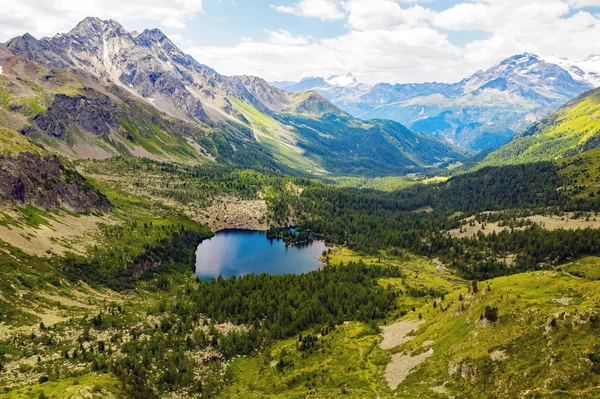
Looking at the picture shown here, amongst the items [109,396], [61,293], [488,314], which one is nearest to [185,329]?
[61,293]

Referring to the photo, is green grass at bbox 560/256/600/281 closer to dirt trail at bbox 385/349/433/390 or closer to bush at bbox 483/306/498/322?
bush at bbox 483/306/498/322

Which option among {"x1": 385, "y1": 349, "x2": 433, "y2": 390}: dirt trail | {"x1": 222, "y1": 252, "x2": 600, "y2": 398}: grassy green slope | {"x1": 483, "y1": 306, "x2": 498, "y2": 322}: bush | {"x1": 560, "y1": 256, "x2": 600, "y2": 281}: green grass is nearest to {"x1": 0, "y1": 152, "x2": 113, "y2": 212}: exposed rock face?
{"x1": 222, "y1": 252, "x2": 600, "y2": 398}: grassy green slope

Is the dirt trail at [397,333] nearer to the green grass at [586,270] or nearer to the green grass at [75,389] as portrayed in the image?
the green grass at [586,270]

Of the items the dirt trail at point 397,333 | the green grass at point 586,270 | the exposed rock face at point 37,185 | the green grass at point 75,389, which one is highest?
the exposed rock face at point 37,185

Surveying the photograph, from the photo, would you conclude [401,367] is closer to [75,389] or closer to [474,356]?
[474,356]

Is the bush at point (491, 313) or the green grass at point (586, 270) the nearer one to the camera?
the bush at point (491, 313)

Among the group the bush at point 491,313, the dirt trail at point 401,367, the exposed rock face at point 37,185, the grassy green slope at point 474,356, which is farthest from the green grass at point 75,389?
the exposed rock face at point 37,185

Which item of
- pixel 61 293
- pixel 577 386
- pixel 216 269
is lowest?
pixel 216 269

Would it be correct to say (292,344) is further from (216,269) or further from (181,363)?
(216,269)
